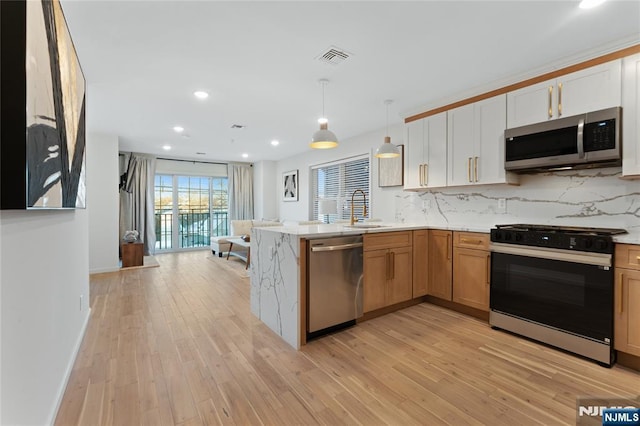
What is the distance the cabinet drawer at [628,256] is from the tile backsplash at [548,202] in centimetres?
52

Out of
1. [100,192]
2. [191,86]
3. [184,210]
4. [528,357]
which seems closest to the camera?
[528,357]

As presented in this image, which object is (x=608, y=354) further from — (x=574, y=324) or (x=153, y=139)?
(x=153, y=139)

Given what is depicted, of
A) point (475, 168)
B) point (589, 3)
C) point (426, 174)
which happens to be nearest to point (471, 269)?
point (475, 168)

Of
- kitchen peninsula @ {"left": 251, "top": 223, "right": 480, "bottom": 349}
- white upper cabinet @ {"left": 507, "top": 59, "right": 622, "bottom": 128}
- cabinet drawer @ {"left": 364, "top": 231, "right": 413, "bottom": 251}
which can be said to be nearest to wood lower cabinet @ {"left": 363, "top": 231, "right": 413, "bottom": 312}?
cabinet drawer @ {"left": 364, "top": 231, "right": 413, "bottom": 251}

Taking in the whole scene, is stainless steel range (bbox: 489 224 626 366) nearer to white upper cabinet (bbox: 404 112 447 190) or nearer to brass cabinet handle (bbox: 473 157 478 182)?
brass cabinet handle (bbox: 473 157 478 182)

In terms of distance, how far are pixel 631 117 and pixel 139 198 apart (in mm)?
8190

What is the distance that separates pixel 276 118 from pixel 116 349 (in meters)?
3.32

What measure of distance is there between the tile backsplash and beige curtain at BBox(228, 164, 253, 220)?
5.64 metres

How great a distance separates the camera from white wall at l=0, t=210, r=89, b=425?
1.15 meters

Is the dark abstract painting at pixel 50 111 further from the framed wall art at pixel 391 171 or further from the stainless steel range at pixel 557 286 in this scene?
the framed wall art at pixel 391 171

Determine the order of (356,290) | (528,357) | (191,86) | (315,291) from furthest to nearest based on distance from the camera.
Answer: (191,86)
(356,290)
(315,291)
(528,357)

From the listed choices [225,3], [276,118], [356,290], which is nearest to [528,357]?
[356,290]

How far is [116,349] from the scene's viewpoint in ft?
7.87

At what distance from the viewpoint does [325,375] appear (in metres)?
2.03
